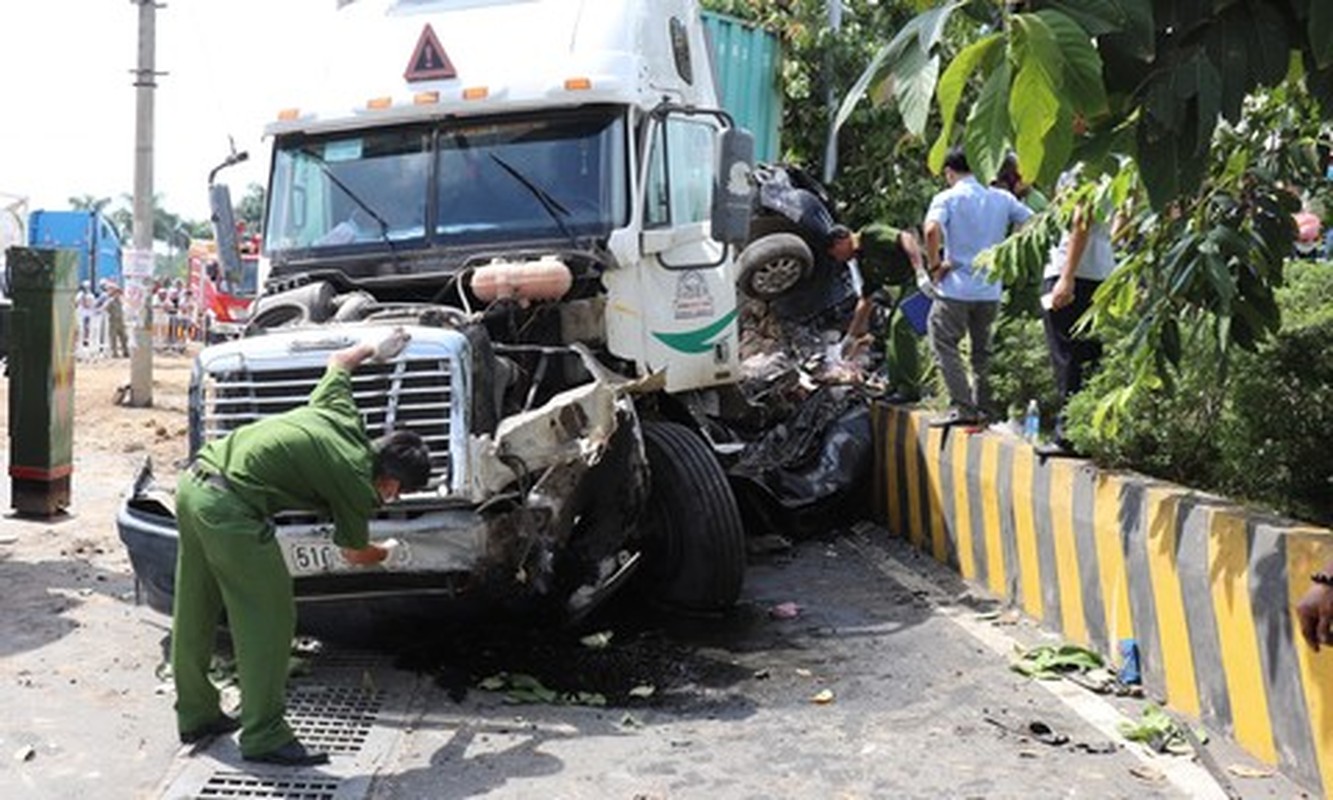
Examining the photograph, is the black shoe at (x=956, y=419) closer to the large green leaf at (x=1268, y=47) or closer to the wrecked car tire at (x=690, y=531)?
the wrecked car tire at (x=690, y=531)

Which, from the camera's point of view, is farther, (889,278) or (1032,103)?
(889,278)

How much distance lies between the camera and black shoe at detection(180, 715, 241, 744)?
482 centimetres

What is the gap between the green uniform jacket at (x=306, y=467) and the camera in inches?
186

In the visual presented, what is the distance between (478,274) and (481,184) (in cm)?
75

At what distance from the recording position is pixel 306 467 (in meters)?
4.73

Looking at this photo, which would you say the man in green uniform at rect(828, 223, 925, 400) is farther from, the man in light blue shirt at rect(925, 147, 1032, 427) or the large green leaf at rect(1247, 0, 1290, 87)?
the large green leaf at rect(1247, 0, 1290, 87)

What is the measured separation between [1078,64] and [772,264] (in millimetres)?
7918

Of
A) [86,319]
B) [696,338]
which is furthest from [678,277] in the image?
[86,319]

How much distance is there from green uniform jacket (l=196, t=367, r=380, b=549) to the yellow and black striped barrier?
9.17ft

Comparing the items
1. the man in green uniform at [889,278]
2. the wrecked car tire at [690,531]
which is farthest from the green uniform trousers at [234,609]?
the man in green uniform at [889,278]

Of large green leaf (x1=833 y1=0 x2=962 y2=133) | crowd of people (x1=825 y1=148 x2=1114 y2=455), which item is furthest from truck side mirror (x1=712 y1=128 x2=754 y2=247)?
large green leaf (x1=833 y1=0 x2=962 y2=133)

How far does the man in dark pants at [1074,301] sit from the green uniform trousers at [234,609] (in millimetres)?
3634

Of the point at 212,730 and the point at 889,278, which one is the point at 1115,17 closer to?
the point at 212,730

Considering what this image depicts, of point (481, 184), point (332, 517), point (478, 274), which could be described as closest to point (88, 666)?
point (332, 517)
